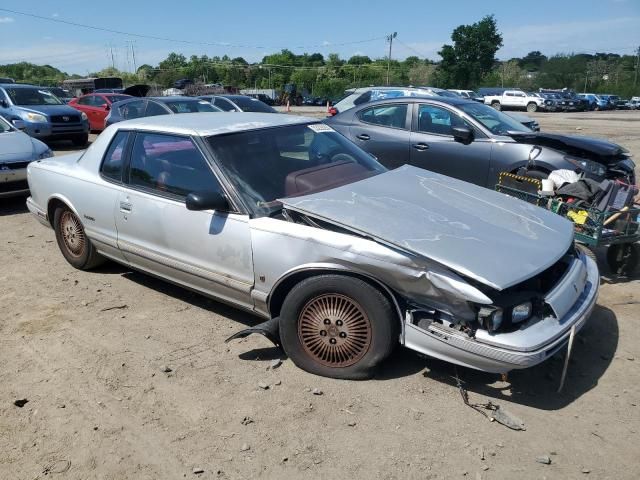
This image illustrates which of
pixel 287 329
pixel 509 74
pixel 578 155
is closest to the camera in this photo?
pixel 287 329

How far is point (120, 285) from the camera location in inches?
196

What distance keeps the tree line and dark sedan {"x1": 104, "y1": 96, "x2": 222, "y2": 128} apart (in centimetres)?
4403

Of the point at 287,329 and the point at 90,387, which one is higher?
the point at 287,329

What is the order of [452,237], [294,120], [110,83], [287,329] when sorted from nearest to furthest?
[452,237] → [287,329] → [294,120] → [110,83]

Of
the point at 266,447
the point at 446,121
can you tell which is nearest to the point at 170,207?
the point at 266,447

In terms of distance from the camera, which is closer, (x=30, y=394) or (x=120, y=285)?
(x=30, y=394)

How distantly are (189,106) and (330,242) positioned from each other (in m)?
10.7

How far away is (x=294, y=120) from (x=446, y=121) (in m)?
3.38

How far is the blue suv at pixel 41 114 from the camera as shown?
13.7 m

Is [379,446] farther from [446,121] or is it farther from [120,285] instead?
[446,121]

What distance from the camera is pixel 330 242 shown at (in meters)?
3.21

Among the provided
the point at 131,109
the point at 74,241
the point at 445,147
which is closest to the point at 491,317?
the point at 74,241

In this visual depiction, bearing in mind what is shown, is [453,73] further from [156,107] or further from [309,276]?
[309,276]

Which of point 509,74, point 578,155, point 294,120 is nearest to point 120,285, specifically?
point 294,120
